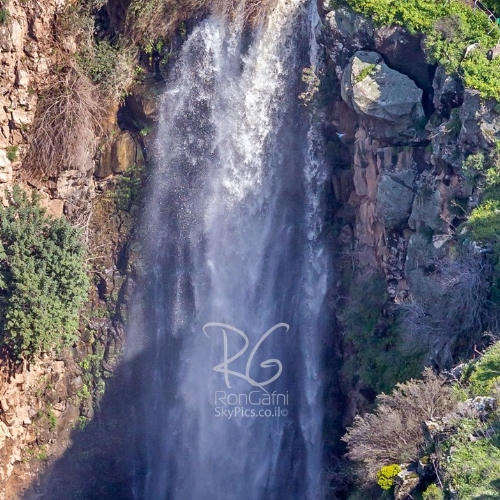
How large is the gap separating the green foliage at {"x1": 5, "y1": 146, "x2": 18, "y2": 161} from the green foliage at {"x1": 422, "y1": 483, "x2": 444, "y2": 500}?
15130 millimetres

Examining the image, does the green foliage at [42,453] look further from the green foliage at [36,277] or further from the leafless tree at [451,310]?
the leafless tree at [451,310]

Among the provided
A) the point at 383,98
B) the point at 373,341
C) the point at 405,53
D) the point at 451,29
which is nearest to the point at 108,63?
the point at 383,98

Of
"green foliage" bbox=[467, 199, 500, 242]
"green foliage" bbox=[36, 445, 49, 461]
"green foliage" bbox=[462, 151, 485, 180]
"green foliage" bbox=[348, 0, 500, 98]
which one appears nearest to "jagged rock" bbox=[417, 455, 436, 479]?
"green foliage" bbox=[467, 199, 500, 242]

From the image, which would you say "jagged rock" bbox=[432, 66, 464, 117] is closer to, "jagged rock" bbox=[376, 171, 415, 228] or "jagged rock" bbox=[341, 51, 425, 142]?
"jagged rock" bbox=[341, 51, 425, 142]

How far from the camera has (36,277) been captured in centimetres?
2450

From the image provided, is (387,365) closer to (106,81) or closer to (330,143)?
(330,143)

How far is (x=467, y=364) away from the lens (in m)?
17.8

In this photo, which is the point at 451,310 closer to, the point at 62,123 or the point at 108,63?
the point at 62,123

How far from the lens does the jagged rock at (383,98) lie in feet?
72.2

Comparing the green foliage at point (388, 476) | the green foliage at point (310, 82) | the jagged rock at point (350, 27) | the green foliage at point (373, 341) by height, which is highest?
the jagged rock at point (350, 27)

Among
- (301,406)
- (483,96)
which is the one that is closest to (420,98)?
(483,96)

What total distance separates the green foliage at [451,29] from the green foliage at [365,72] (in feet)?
3.30

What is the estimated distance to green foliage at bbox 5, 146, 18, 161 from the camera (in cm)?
2589

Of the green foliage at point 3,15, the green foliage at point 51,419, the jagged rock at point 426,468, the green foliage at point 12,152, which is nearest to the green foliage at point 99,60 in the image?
the green foliage at point 3,15
